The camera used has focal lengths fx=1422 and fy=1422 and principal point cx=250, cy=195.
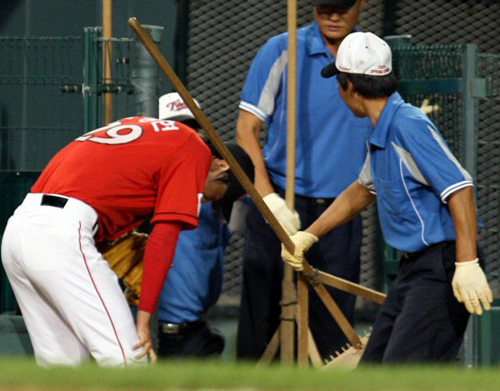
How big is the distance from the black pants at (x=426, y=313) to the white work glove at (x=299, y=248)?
71cm

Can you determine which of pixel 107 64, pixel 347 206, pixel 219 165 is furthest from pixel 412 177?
pixel 107 64

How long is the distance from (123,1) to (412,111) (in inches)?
126

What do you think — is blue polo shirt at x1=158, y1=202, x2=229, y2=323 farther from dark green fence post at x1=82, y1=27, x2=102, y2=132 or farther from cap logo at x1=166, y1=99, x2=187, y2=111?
dark green fence post at x1=82, y1=27, x2=102, y2=132

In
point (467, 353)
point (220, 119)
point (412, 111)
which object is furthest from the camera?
point (220, 119)

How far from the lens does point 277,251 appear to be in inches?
259

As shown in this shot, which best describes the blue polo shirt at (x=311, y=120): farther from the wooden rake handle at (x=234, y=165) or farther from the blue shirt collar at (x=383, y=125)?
the blue shirt collar at (x=383, y=125)

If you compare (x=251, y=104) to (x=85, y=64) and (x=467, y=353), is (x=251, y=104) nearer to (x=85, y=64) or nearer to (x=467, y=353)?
(x=85, y=64)

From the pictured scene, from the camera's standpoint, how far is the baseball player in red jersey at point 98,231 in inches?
195

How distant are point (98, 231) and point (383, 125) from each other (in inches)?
43.3

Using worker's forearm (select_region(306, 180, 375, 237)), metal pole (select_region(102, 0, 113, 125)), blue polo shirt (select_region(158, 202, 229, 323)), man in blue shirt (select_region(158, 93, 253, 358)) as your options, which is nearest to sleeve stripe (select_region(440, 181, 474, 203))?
worker's forearm (select_region(306, 180, 375, 237))

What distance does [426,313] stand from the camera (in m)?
5.02

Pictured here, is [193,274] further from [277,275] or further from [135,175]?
[135,175]

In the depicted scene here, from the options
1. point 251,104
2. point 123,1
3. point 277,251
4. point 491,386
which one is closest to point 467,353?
point 277,251

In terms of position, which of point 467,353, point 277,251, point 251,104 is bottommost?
point 467,353
